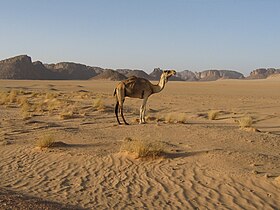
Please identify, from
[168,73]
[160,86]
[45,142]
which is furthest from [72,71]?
[45,142]

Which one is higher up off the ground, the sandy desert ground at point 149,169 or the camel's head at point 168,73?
the camel's head at point 168,73

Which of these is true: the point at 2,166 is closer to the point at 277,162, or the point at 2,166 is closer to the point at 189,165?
the point at 189,165

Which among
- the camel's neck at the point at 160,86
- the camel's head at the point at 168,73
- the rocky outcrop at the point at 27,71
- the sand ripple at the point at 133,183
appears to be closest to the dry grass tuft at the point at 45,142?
the sand ripple at the point at 133,183

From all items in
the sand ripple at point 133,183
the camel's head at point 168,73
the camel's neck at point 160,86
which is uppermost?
the camel's head at point 168,73

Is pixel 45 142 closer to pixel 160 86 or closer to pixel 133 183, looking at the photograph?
pixel 133 183

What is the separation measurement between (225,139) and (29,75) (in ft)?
381

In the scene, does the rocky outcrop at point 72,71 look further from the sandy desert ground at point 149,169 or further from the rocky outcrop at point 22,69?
the sandy desert ground at point 149,169

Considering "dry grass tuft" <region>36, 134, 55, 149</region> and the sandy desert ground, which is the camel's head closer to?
the sandy desert ground

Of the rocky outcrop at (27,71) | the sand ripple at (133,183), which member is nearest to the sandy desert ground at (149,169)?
the sand ripple at (133,183)

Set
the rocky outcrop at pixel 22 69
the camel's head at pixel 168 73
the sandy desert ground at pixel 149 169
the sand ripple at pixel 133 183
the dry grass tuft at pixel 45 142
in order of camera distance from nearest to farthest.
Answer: the sand ripple at pixel 133 183 → the sandy desert ground at pixel 149 169 → the dry grass tuft at pixel 45 142 → the camel's head at pixel 168 73 → the rocky outcrop at pixel 22 69

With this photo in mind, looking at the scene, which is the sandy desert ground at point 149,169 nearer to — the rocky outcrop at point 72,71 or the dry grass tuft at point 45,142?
the dry grass tuft at point 45,142

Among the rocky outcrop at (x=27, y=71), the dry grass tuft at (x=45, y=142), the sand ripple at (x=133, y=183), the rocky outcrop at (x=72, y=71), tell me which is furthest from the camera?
the rocky outcrop at (x=72, y=71)

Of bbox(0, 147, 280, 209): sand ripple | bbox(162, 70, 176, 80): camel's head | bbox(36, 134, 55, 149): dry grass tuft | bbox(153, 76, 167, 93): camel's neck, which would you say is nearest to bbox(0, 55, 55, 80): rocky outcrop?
bbox(153, 76, 167, 93): camel's neck

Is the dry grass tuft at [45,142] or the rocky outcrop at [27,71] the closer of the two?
the dry grass tuft at [45,142]
